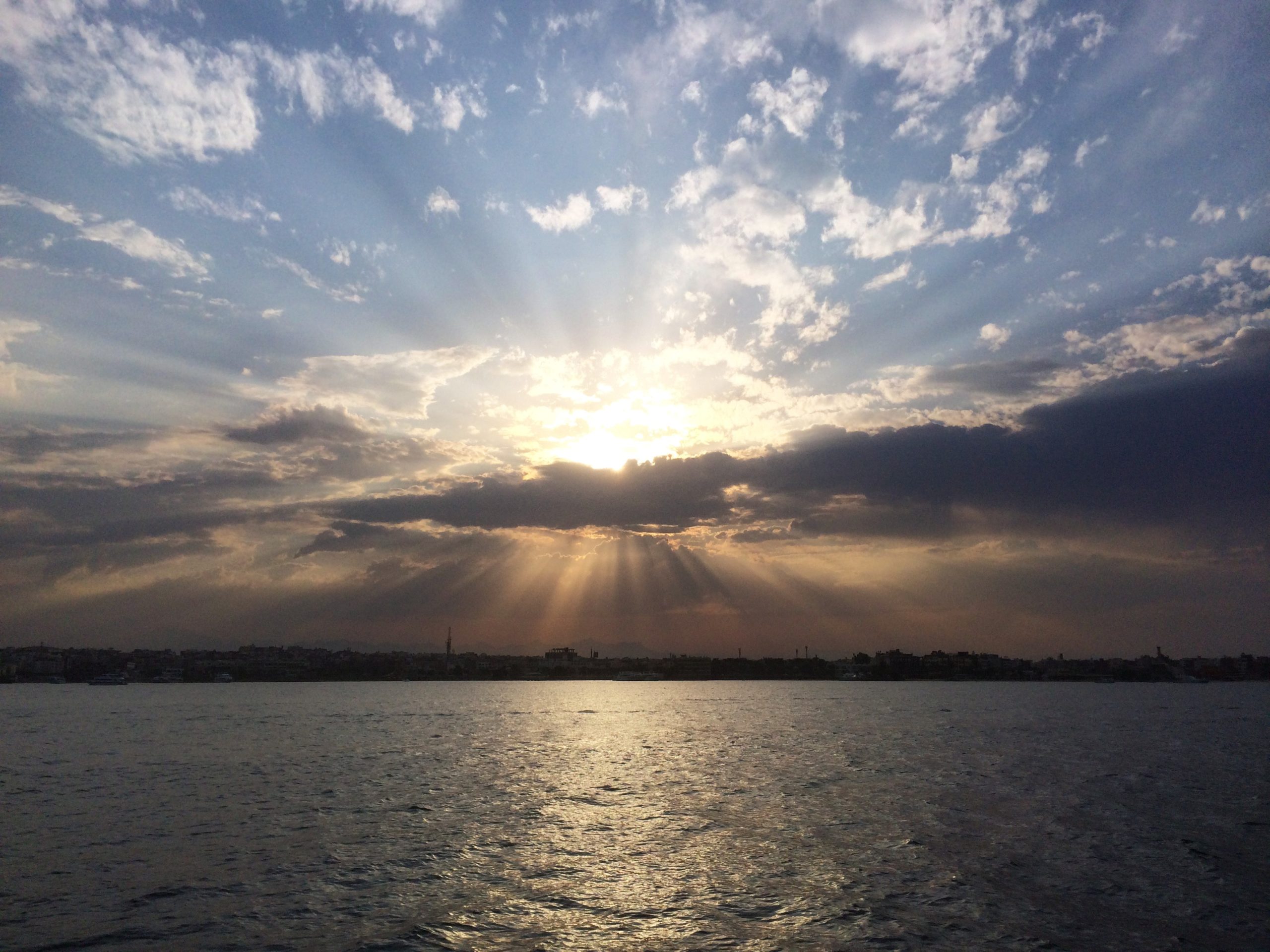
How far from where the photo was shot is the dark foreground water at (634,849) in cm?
2897

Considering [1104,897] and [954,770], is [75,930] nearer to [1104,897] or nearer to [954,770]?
[1104,897]

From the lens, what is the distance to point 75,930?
2870cm

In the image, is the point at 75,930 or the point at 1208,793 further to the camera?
the point at 1208,793

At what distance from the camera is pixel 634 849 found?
41.8 metres

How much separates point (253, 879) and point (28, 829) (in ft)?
70.6

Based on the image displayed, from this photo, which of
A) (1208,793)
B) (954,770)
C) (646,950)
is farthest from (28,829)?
(1208,793)

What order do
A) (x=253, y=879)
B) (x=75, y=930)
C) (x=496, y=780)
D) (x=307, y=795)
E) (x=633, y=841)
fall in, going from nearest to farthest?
1. (x=75, y=930)
2. (x=253, y=879)
3. (x=633, y=841)
4. (x=307, y=795)
5. (x=496, y=780)

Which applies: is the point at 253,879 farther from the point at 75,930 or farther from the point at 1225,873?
the point at 1225,873

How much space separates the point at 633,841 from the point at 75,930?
84.4ft

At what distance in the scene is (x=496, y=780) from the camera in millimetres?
68500

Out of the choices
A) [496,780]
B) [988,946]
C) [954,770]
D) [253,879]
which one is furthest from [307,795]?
[954,770]

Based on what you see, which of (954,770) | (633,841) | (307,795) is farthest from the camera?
(954,770)

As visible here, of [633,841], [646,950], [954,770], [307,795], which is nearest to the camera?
[646,950]

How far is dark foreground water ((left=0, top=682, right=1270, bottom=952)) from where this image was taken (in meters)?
29.0
